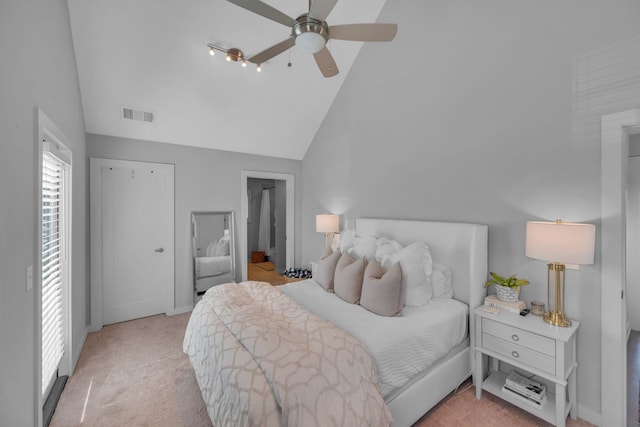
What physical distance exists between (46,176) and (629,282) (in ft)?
18.6

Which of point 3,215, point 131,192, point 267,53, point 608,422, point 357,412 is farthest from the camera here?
point 131,192

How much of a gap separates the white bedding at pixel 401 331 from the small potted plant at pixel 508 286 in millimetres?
302

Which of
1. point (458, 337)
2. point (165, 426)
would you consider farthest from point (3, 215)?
point (458, 337)

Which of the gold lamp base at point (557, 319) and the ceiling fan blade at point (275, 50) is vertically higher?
the ceiling fan blade at point (275, 50)

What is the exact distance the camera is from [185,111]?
3.56 meters

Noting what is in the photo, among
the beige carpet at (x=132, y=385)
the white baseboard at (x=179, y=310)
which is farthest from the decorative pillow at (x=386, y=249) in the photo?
the white baseboard at (x=179, y=310)

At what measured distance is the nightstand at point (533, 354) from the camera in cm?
180

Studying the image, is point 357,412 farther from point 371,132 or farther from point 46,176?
point 371,132

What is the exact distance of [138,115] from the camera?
3.39 m

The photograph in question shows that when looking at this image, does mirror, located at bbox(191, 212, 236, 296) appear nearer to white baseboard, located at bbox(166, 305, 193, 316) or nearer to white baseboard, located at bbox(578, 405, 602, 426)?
white baseboard, located at bbox(166, 305, 193, 316)

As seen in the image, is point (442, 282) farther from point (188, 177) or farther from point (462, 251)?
point (188, 177)

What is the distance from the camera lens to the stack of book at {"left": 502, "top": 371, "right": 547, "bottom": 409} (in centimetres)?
194

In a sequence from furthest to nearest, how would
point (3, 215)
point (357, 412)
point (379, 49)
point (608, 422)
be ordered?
point (379, 49) < point (608, 422) < point (357, 412) < point (3, 215)

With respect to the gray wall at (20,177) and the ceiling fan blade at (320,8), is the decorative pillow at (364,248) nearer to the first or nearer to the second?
the ceiling fan blade at (320,8)
